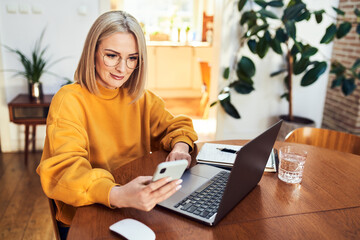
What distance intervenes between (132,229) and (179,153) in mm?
489

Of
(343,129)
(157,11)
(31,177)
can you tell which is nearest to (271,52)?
(343,129)

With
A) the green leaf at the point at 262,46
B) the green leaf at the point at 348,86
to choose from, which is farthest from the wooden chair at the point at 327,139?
the green leaf at the point at 348,86

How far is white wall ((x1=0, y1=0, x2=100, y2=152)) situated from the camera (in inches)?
120

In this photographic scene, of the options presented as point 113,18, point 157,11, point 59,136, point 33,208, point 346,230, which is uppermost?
point 157,11

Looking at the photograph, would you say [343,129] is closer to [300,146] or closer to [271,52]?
[271,52]

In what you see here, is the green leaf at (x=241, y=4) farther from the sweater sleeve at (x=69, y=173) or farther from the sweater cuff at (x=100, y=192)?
the sweater cuff at (x=100, y=192)

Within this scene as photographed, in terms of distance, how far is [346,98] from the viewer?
13.5 feet

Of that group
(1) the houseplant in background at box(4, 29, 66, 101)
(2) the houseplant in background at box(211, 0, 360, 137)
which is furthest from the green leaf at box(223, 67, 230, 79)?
(1) the houseplant in background at box(4, 29, 66, 101)

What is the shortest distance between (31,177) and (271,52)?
99.1 inches

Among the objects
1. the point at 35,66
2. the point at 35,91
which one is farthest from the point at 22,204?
the point at 35,66

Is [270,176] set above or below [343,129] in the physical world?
above

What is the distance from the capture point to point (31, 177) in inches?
110

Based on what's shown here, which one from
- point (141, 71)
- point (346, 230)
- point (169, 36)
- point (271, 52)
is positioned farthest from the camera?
point (169, 36)

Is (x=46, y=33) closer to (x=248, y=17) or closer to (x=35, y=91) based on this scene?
(x=35, y=91)
